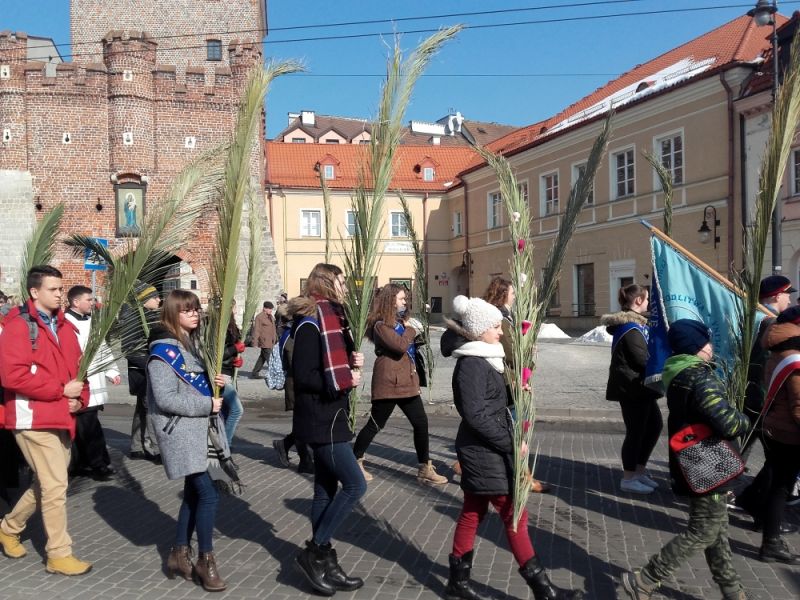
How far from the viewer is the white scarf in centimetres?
397

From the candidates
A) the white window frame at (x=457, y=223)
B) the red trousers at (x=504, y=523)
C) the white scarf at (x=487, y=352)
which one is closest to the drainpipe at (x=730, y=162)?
the white window frame at (x=457, y=223)

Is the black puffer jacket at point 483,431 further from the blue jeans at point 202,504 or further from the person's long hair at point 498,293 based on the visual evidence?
the person's long hair at point 498,293

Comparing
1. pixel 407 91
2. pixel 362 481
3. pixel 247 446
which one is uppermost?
pixel 407 91

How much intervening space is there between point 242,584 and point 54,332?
1837 millimetres

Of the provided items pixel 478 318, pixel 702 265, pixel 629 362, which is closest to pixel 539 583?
pixel 478 318

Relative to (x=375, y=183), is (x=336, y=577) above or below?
below

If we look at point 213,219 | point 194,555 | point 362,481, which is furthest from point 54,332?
point 362,481

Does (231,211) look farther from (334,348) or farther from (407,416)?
(407,416)

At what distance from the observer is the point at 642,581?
13.0ft

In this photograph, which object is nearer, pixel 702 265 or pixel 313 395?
pixel 313 395

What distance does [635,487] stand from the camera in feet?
20.6

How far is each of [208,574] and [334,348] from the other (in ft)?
4.66

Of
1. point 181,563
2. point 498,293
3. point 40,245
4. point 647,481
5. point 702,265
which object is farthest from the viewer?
point 40,245

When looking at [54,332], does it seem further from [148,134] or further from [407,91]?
[148,134]
